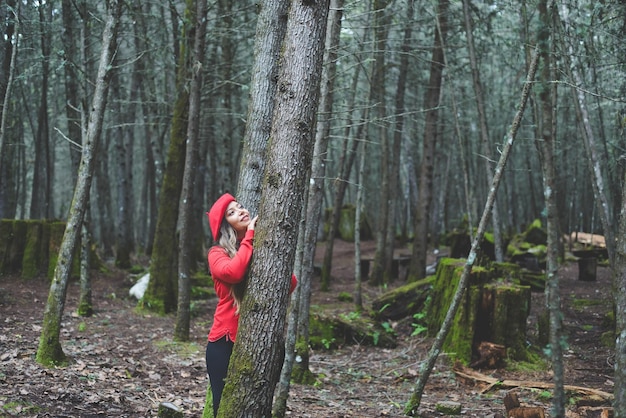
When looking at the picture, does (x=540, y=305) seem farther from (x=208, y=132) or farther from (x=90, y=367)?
(x=208, y=132)

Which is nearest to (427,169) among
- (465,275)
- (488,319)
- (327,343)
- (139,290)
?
(327,343)

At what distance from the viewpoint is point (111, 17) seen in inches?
261

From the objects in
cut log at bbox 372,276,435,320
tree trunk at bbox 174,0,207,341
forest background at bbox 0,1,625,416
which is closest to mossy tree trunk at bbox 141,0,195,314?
forest background at bbox 0,1,625,416

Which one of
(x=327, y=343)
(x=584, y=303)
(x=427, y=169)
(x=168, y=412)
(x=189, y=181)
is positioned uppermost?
(x=427, y=169)

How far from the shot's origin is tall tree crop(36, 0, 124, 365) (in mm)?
6273

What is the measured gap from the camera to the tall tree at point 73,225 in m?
6.27

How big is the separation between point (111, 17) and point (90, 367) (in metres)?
4.12

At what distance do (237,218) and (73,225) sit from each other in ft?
10.6

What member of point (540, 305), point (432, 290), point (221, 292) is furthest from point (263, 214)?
point (540, 305)

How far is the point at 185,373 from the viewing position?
7.11 meters

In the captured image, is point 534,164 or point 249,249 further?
point 534,164

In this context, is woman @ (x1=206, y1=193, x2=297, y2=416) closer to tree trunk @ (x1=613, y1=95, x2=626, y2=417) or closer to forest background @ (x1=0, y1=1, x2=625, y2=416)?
forest background @ (x1=0, y1=1, x2=625, y2=416)

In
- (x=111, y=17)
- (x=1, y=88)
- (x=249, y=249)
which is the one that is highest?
(x=111, y=17)

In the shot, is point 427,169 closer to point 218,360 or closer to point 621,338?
point 621,338
